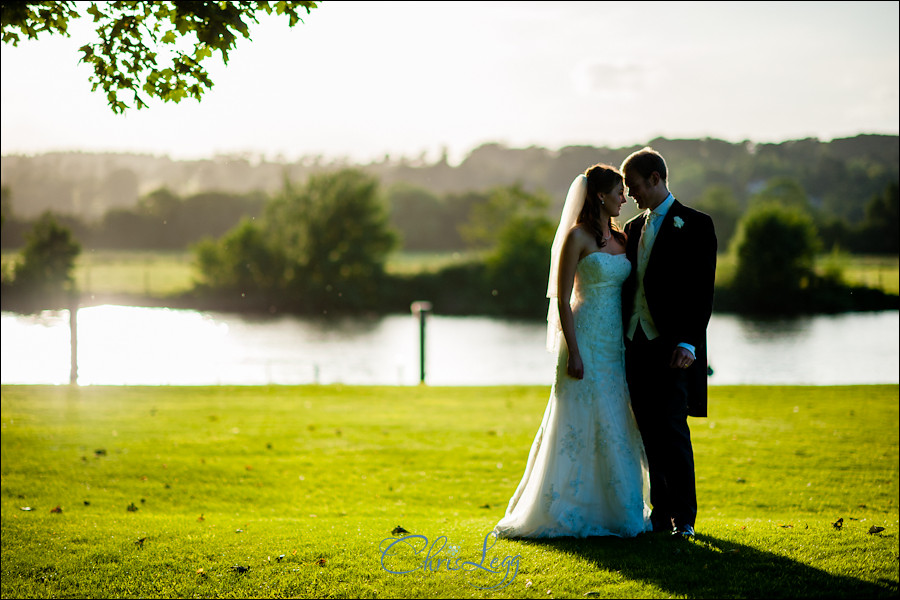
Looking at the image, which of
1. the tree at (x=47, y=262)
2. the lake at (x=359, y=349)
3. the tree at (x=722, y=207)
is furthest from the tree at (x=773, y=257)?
the tree at (x=47, y=262)

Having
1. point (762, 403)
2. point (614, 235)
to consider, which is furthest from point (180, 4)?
point (762, 403)

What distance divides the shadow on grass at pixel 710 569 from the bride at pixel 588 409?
0.17 m

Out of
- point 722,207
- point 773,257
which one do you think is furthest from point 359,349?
point 773,257

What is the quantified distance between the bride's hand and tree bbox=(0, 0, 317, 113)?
283 cm

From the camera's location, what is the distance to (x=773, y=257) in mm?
27266

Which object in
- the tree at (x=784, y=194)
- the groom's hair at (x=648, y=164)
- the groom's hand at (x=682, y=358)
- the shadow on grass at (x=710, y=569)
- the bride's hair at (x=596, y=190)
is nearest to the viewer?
the shadow on grass at (x=710, y=569)

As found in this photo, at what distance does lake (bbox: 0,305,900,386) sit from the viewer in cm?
1752

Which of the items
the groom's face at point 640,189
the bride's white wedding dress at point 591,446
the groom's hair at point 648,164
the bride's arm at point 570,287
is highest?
the groom's hair at point 648,164

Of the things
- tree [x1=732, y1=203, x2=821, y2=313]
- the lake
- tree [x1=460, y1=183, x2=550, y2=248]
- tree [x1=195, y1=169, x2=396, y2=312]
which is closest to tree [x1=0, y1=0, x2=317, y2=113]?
the lake

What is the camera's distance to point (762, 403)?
38.9ft

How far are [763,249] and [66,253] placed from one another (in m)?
22.5

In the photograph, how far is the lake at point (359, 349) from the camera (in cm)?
1752

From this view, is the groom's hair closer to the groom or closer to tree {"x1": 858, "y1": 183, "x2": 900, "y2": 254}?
the groom

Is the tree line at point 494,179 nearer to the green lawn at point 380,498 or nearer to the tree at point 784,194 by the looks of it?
the tree at point 784,194
